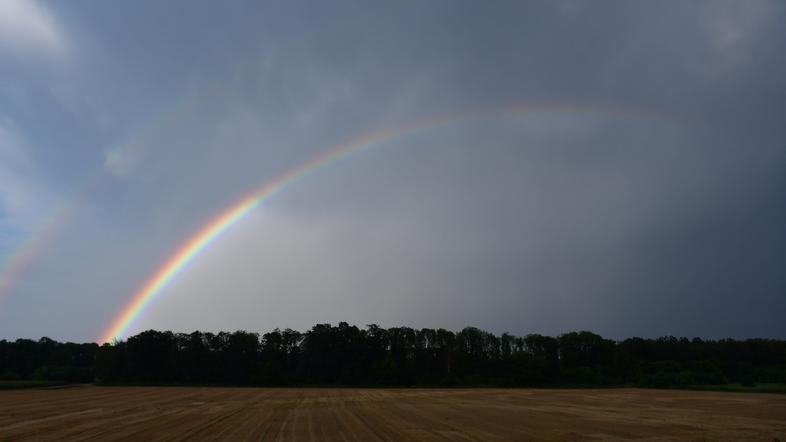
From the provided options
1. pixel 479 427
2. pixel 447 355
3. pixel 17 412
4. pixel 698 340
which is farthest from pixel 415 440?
pixel 698 340

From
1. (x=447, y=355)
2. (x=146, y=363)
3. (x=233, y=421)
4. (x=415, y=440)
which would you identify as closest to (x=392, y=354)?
(x=447, y=355)

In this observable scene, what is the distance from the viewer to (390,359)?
133625 millimetres

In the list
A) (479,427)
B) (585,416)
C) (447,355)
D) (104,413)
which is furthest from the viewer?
(447,355)

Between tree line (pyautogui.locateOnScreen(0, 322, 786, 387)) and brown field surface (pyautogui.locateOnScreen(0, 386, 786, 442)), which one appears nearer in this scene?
brown field surface (pyautogui.locateOnScreen(0, 386, 786, 442))

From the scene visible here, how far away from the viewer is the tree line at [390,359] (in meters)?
127

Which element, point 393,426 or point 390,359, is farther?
point 390,359

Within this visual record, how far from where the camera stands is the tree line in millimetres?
126688

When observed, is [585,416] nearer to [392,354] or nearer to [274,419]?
[274,419]

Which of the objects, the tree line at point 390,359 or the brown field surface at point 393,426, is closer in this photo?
the brown field surface at point 393,426

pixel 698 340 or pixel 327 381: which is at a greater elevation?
pixel 698 340

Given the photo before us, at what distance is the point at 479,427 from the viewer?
29.4 metres

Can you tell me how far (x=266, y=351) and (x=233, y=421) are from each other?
124839 millimetres

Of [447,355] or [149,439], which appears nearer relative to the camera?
[149,439]

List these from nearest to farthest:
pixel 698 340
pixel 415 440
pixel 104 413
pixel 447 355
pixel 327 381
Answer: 1. pixel 415 440
2. pixel 104 413
3. pixel 327 381
4. pixel 447 355
5. pixel 698 340
